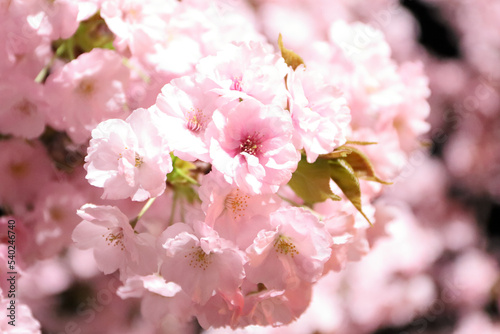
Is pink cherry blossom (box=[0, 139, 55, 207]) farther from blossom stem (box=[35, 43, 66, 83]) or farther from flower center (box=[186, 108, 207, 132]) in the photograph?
flower center (box=[186, 108, 207, 132])

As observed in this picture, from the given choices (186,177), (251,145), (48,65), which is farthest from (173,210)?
(48,65)

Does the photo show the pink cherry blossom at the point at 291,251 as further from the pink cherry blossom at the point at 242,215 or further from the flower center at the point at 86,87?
the flower center at the point at 86,87

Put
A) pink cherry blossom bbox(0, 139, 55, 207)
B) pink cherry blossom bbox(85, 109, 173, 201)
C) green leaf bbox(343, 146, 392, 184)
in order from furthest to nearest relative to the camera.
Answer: pink cherry blossom bbox(0, 139, 55, 207) → green leaf bbox(343, 146, 392, 184) → pink cherry blossom bbox(85, 109, 173, 201)

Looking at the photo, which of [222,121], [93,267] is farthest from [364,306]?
[222,121]

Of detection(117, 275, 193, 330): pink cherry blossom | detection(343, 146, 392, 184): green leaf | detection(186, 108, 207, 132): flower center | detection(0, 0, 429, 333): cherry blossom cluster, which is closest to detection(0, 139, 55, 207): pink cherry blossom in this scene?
detection(0, 0, 429, 333): cherry blossom cluster

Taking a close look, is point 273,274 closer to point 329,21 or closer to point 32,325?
point 32,325

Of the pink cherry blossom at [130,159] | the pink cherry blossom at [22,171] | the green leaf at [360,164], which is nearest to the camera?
the pink cherry blossom at [130,159]

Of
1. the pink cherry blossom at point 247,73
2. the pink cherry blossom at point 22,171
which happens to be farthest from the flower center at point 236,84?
the pink cherry blossom at point 22,171
